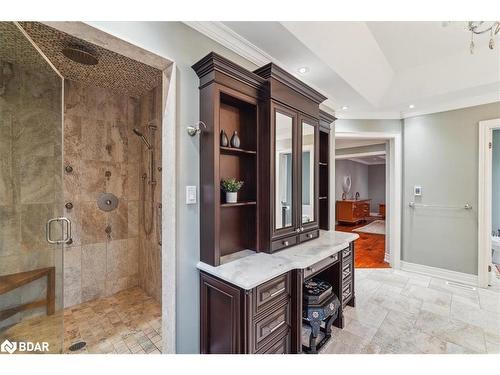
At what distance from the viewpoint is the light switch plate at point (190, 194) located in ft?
5.17

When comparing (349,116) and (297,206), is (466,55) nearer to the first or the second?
(349,116)

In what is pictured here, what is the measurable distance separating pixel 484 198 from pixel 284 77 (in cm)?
319

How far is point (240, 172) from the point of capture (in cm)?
195

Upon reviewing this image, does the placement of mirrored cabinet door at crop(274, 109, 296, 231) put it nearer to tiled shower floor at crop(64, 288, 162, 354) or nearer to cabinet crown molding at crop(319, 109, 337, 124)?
cabinet crown molding at crop(319, 109, 337, 124)

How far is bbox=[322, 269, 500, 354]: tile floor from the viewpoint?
1918 mm

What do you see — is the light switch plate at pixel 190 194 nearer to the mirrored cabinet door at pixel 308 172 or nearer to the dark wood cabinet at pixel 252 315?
the dark wood cabinet at pixel 252 315

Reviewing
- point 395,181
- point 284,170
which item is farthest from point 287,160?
point 395,181

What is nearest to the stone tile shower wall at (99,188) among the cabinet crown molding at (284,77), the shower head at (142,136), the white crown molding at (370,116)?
the shower head at (142,136)

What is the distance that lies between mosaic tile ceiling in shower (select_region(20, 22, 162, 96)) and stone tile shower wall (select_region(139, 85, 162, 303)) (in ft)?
0.61

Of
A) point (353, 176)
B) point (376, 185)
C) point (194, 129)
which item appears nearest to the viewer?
point (194, 129)

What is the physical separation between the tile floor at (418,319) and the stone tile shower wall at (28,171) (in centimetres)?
260

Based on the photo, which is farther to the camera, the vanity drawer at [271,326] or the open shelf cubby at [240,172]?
the open shelf cubby at [240,172]

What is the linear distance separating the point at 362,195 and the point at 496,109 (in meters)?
7.29

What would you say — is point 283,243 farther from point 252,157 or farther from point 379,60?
point 379,60
